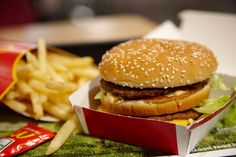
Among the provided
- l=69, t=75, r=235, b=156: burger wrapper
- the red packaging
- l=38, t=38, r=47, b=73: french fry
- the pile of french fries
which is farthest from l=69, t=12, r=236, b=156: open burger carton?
l=38, t=38, r=47, b=73: french fry

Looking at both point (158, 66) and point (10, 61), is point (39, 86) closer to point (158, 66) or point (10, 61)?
point (10, 61)

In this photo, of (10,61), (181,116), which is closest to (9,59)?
(10,61)

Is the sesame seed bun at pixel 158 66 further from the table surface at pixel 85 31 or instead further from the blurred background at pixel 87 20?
the table surface at pixel 85 31

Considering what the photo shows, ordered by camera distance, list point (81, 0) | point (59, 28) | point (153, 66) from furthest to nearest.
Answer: point (81, 0) → point (59, 28) → point (153, 66)

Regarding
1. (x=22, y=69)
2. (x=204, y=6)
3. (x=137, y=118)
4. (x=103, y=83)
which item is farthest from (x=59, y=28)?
(x=204, y=6)

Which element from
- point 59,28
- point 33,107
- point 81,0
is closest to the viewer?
point 33,107

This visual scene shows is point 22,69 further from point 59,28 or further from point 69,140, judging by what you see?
point 59,28

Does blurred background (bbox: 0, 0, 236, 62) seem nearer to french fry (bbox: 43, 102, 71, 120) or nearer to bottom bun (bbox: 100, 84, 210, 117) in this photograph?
french fry (bbox: 43, 102, 71, 120)
